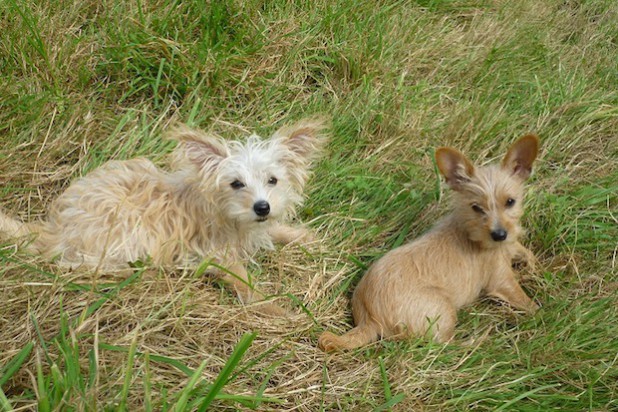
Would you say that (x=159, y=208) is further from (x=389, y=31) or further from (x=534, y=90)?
(x=534, y=90)

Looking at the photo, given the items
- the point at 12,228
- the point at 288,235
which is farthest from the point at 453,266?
the point at 12,228

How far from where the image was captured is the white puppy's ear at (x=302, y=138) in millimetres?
3668

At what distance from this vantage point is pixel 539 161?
436cm

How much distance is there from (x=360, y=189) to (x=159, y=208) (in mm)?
1331

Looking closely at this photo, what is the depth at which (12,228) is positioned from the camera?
352 centimetres

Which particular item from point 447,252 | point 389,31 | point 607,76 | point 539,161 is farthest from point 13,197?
point 607,76

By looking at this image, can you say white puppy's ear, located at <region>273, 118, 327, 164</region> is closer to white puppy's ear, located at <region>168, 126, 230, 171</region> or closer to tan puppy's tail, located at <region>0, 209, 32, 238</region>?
white puppy's ear, located at <region>168, 126, 230, 171</region>

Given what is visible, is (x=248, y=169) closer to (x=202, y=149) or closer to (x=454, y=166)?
(x=202, y=149)

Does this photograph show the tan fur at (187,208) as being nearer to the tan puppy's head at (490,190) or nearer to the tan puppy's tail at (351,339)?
the tan puppy's tail at (351,339)

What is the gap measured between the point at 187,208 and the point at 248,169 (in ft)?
1.49

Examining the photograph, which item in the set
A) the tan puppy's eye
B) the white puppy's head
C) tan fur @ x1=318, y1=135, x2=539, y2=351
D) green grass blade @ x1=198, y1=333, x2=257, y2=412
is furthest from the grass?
the tan puppy's eye

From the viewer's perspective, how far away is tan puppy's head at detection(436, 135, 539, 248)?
333cm

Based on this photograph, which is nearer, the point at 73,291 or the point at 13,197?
the point at 73,291

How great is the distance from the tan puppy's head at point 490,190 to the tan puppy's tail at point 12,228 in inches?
90.8
